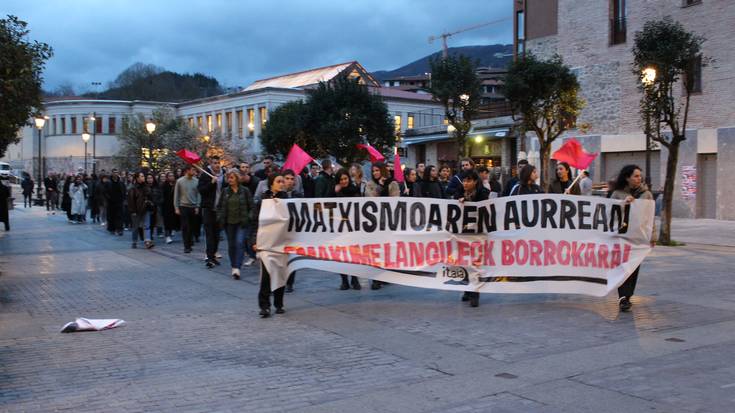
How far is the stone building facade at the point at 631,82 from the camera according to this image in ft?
85.6

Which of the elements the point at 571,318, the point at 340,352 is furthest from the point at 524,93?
the point at 340,352

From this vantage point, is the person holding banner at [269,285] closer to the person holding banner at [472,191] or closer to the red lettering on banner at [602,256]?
the person holding banner at [472,191]

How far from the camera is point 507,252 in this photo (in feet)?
31.1

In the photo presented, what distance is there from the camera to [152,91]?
102 meters

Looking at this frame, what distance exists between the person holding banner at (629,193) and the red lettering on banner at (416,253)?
8.17ft

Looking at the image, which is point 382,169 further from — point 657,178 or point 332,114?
point 332,114

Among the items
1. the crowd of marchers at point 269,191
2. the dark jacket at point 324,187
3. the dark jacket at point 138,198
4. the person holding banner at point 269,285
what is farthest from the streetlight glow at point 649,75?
the dark jacket at point 138,198

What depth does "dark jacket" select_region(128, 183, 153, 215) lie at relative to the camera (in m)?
17.1

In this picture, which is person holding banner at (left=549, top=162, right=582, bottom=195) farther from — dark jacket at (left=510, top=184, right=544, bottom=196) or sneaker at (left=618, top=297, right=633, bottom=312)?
sneaker at (left=618, top=297, right=633, bottom=312)

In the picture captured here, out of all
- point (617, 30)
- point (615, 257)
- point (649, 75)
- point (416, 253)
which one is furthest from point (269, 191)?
point (617, 30)

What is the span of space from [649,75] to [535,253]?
9.98 metres

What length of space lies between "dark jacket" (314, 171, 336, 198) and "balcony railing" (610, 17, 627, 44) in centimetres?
2204

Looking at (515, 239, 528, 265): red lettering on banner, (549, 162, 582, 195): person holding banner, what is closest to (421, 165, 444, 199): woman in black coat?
(549, 162, 582, 195): person holding banner

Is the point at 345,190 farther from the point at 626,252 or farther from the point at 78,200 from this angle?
the point at 78,200
